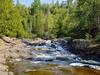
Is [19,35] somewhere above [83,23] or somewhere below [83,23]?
below

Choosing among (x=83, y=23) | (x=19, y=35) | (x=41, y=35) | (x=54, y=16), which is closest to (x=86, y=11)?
(x=83, y=23)

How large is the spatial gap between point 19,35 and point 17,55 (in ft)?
132

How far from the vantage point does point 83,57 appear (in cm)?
3869

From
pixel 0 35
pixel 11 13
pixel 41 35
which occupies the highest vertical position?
pixel 11 13

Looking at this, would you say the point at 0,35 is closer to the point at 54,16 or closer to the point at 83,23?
the point at 83,23

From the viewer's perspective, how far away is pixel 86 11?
166 feet

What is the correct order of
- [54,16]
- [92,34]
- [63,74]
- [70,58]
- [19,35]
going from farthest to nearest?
[54,16] < [19,35] < [92,34] < [70,58] < [63,74]

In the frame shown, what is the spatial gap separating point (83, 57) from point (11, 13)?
80.2 ft

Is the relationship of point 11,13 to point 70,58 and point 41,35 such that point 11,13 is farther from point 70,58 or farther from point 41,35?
point 41,35

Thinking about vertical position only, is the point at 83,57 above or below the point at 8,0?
below

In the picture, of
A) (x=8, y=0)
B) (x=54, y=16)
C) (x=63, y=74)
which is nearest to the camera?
(x=63, y=74)

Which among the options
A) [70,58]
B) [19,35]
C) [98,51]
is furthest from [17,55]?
[19,35]

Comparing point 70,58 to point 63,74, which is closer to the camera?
point 63,74

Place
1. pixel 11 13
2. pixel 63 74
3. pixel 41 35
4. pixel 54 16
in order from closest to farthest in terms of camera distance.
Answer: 1. pixel 63 74
2. pixel 11 13
3. pixel 41 35
4. pixel 54 16
